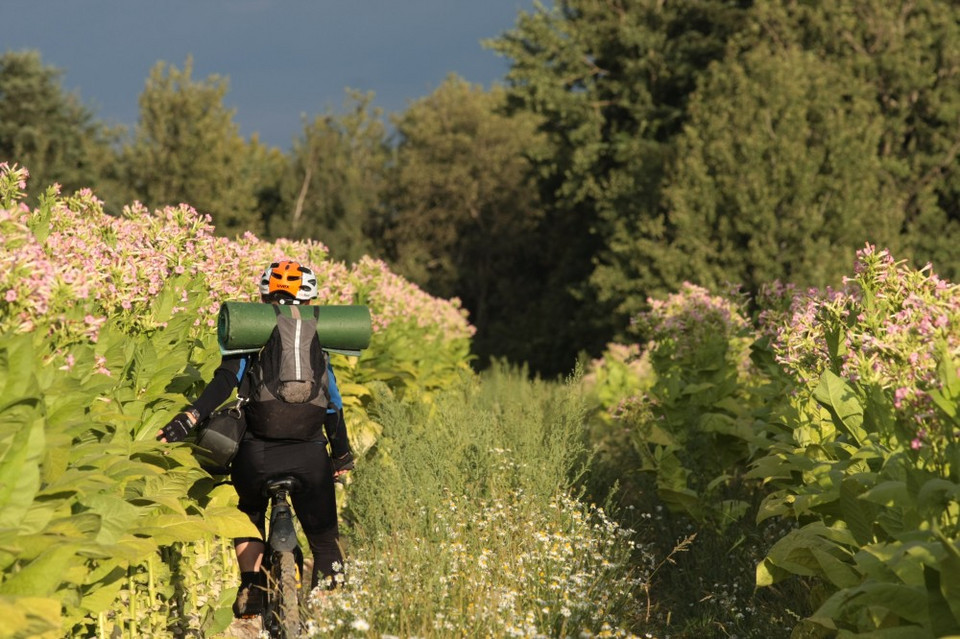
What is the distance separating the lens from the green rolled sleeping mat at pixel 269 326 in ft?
16.9

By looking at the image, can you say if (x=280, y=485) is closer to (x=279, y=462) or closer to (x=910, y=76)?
(x=279, y=462)

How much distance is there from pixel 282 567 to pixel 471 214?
44.1m

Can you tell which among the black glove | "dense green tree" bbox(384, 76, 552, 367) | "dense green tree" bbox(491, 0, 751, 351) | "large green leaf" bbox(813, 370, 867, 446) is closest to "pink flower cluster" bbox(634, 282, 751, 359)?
"large green leaf" bbox(813, 370, 867, 446)

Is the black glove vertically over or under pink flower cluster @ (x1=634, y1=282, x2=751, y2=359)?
under

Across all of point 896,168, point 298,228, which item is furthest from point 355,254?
point 896,168

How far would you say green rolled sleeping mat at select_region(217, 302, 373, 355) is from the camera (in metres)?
5.14

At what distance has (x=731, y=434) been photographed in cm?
895

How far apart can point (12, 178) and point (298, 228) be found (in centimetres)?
4474

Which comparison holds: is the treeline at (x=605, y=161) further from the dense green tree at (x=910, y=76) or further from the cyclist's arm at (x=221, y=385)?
the cyclist's arm at (x=221, y=385)

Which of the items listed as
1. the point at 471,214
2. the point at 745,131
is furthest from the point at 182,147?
the point at 745,131

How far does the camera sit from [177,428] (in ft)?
16.4

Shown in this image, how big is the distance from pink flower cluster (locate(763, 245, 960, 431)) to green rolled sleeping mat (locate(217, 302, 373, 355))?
2.67m

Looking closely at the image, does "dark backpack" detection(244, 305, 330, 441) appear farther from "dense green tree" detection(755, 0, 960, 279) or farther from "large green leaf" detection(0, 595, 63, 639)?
"dense green tree" detection(755, 0, 960, 279)

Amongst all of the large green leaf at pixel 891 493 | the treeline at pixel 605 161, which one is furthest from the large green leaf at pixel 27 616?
the treeline at pixel 605 161
